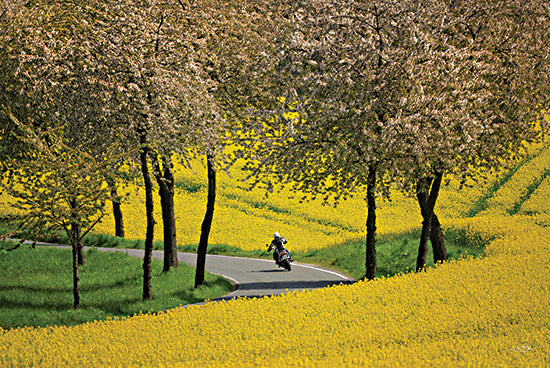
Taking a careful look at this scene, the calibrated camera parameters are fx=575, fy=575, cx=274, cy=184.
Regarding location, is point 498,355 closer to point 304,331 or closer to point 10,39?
point 304,331

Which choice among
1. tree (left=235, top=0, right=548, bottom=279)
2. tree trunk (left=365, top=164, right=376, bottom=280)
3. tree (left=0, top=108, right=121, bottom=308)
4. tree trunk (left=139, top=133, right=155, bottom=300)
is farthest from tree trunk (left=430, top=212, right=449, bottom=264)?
tree (left=0, top=108, right=121, bottom=308)

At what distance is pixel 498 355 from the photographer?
9.62 meters

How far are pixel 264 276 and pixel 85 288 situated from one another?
8071 mm

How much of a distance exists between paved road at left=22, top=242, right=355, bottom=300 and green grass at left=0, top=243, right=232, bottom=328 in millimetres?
1281

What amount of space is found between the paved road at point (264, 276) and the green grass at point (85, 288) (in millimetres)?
1281

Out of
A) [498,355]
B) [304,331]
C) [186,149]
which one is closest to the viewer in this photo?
[498,355]

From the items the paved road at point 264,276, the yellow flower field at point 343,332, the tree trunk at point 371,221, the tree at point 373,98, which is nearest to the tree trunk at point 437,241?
the tree at point 373,98

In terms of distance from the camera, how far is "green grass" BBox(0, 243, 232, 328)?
2055cm

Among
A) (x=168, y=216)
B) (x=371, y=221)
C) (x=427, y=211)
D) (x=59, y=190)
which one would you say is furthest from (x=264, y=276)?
(x=59, y=190)

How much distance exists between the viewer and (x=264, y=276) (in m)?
27.3

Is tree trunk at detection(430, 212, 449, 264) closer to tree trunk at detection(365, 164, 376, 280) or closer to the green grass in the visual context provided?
tree trunk at detection(365, 164, 376, 280)

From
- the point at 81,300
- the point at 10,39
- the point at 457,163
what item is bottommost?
the point at 81,300

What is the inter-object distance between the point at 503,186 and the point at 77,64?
40082 millimetres

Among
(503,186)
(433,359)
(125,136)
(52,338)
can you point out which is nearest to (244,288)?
(125,136)
